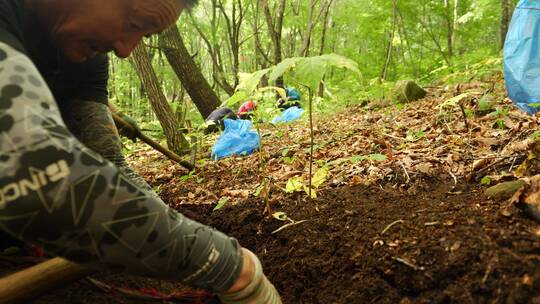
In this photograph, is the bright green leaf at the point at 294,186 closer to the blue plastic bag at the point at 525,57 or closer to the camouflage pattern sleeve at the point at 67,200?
the camouflage pattern sleeve at the point at 67,200

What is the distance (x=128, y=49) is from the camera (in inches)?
50.9

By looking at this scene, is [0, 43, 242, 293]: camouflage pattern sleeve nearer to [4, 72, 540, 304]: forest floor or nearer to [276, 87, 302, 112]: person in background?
[4, 72, 540, 304]: forest floor

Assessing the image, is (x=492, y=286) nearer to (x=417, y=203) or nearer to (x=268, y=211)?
(x=417, y=203)

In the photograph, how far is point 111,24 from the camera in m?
1.15

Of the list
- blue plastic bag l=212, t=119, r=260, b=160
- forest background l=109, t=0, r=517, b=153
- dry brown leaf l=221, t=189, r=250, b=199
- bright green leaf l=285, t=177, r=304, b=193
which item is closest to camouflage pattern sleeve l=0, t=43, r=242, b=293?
forest background l=109, t=0, r=517, b=153

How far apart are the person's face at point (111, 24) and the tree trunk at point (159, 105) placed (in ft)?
8.69

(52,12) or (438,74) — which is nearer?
(52,12)

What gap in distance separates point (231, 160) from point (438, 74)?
5.81 m

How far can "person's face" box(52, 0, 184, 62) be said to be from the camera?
1.12 m

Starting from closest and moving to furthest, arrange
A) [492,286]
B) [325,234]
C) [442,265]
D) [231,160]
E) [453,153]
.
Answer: [492,286] → [442,265] → [325,234] → [453,153] → [231,160]

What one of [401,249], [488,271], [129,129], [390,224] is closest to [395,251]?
[401,249]

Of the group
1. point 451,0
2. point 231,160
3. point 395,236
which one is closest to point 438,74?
point 451,0

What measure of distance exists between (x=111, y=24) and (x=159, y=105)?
2981 millimetres

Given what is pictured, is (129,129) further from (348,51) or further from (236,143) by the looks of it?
(348,51)
